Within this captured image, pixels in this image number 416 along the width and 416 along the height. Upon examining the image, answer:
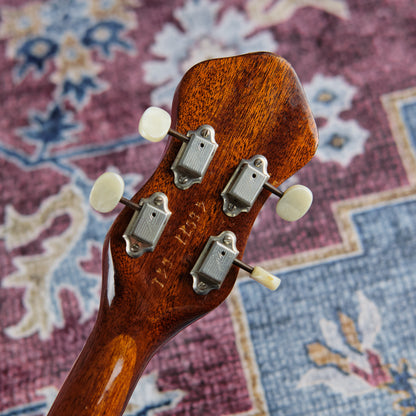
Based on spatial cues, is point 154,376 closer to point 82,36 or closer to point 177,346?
point 177,346

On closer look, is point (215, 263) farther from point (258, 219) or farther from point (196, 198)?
point (258, 219)

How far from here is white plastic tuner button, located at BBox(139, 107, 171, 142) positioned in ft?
1.38

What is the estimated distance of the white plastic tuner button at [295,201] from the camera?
0.44 m

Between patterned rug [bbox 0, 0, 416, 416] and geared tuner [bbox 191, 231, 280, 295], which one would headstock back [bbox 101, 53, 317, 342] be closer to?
geared tuner [bbox 191, 231, 280, 295]

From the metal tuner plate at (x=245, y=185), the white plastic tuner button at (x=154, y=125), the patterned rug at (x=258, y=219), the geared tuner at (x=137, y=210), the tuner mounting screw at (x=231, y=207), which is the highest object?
the white plastic tuner button at (x=154, y=125)

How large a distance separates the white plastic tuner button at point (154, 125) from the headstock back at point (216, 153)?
0.9 inches

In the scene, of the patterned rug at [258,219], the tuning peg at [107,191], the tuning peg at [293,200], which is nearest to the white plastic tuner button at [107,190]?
the tuning peg at [107,191]

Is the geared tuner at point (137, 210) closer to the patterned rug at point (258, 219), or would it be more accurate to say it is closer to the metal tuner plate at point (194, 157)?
the metal tuner plate at point (194, 157)

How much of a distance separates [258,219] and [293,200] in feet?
0.89

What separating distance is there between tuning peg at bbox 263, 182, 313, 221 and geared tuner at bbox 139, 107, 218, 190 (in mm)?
61

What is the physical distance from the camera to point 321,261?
701 millimetres

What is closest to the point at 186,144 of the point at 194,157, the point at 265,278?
the point at 194,157

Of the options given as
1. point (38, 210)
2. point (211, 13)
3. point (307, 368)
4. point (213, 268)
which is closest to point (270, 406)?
point (307, 368)

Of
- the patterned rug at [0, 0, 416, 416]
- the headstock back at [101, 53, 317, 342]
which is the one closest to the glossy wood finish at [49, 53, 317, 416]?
the headstock back at [101, 53, 317, 342]
